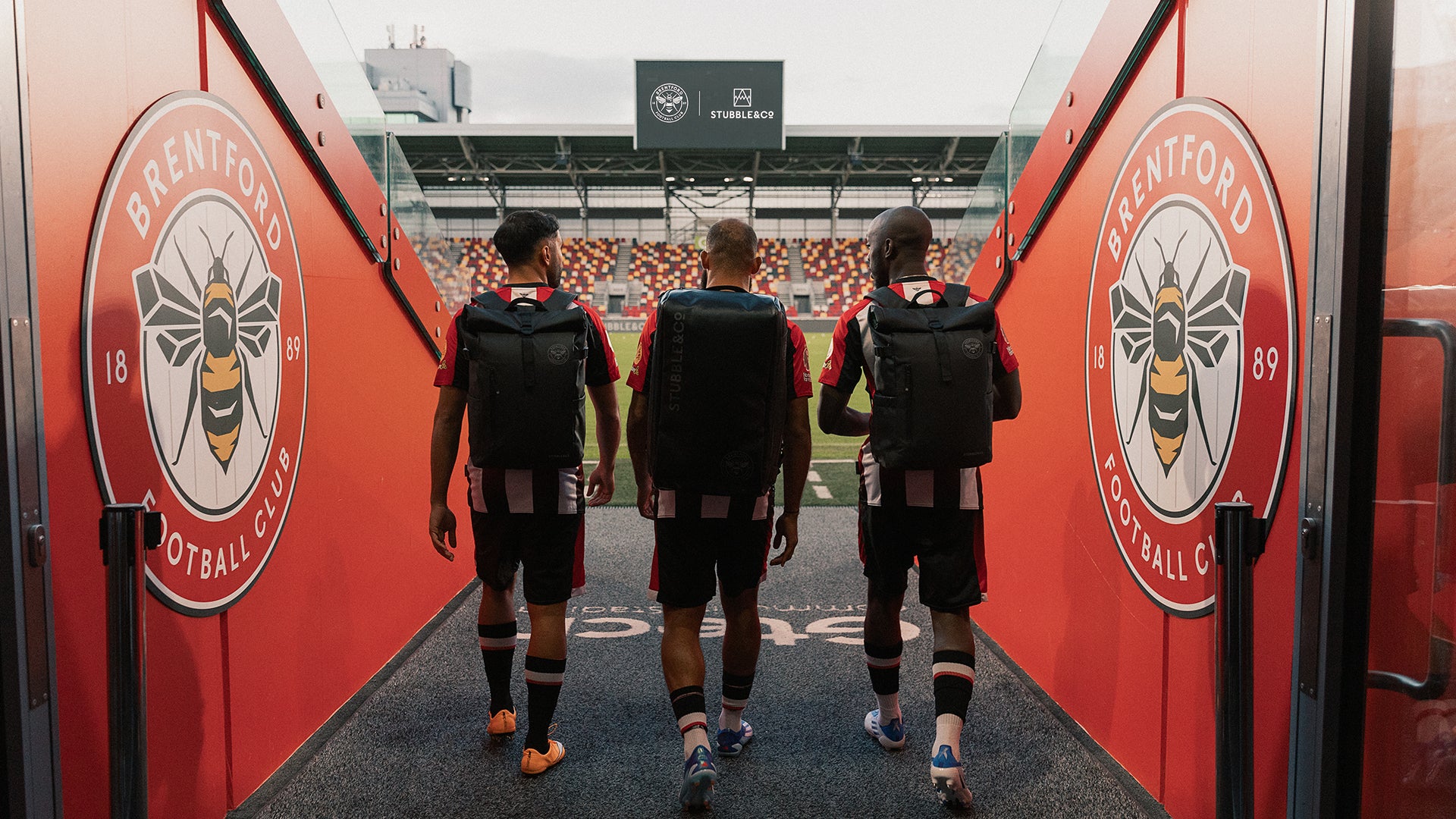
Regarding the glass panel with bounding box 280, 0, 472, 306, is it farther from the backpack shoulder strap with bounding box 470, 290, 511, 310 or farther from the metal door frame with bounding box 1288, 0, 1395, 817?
the metal door frame with bounding box 1288, 0, 1395, 817

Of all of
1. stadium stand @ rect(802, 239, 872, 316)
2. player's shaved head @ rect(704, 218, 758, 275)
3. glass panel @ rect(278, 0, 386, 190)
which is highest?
stadium stand @ rect(802, 239, 872, 316)

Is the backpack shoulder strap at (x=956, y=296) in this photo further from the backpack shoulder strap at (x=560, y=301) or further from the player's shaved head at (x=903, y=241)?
the backpack shoulder strap at (x=560, y=301)

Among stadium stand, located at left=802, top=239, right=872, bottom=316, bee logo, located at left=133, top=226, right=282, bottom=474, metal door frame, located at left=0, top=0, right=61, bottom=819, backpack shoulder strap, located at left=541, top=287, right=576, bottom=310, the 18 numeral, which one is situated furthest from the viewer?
stadium stand, located at left=802, top=239, right=872, bottom=316

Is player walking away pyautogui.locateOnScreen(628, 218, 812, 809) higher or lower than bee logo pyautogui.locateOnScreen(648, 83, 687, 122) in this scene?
lower

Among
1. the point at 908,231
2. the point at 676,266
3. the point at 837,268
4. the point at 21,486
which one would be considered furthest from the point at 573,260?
the point at 21,486

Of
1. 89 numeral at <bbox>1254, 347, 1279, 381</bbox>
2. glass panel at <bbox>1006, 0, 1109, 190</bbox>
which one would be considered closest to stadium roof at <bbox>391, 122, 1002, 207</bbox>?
glass panel at <bbox>1006, 0, 1109, 190</bbox>

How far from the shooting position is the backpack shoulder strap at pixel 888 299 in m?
2.42

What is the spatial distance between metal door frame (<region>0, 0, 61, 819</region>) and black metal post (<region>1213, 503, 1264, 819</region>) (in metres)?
2.03

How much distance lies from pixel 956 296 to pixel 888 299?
183mm

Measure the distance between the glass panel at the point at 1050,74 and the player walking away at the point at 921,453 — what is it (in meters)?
0.94

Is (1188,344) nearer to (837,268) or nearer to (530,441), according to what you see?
(530,441)

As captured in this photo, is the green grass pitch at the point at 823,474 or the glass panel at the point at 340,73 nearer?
the glass panel at the point at 340,73

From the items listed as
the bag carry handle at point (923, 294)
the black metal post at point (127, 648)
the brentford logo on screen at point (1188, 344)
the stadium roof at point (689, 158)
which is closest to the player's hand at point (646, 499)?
the bag carry handle at point (923, 294)

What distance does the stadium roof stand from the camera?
22453mm
